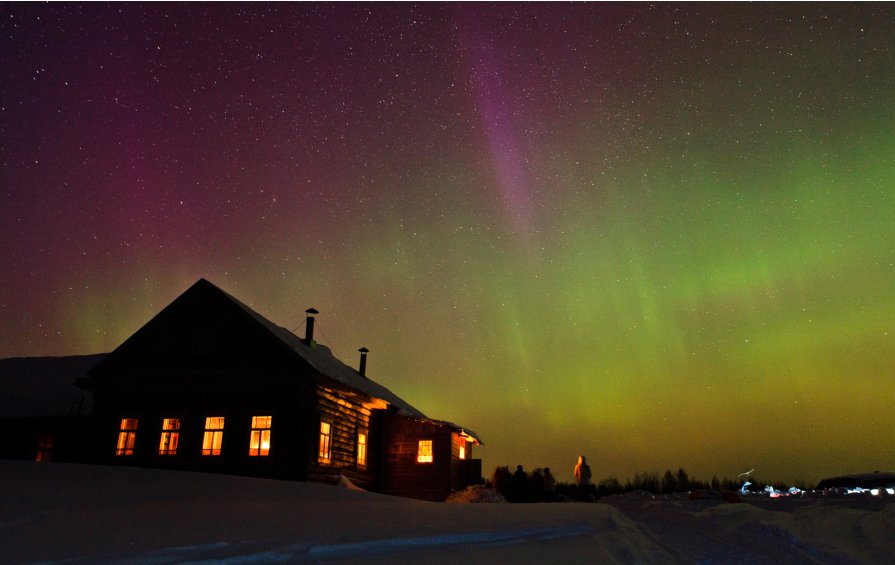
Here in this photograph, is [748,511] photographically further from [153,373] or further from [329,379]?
[153,373]

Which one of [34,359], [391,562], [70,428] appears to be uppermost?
[34,359]

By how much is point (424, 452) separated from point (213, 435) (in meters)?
7.72

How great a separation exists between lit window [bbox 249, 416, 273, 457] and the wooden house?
0.10 feet

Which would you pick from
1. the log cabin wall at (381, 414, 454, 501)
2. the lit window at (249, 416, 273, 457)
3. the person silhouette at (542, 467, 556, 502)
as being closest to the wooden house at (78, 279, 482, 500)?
the lit window at (249, 416, 273, 457)

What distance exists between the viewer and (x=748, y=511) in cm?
1109

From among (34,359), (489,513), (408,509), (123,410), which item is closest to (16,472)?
(408,509)

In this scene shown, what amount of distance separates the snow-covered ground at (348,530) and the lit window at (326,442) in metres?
9.43

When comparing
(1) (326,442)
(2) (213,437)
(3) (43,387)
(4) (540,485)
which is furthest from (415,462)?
(3) (43,387)

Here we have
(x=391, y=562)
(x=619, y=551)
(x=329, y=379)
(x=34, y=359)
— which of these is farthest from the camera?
(x=34, y=359)

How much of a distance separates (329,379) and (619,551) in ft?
48.2

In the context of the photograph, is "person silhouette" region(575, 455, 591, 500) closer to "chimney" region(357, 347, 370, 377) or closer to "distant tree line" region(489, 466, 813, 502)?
"distant tree line" region(489, 466, 813, 502)

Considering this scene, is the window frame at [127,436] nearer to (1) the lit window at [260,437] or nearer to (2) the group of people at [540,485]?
(1) the lit window at [260,437]

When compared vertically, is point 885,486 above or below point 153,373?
below

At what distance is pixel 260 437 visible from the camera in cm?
1995
